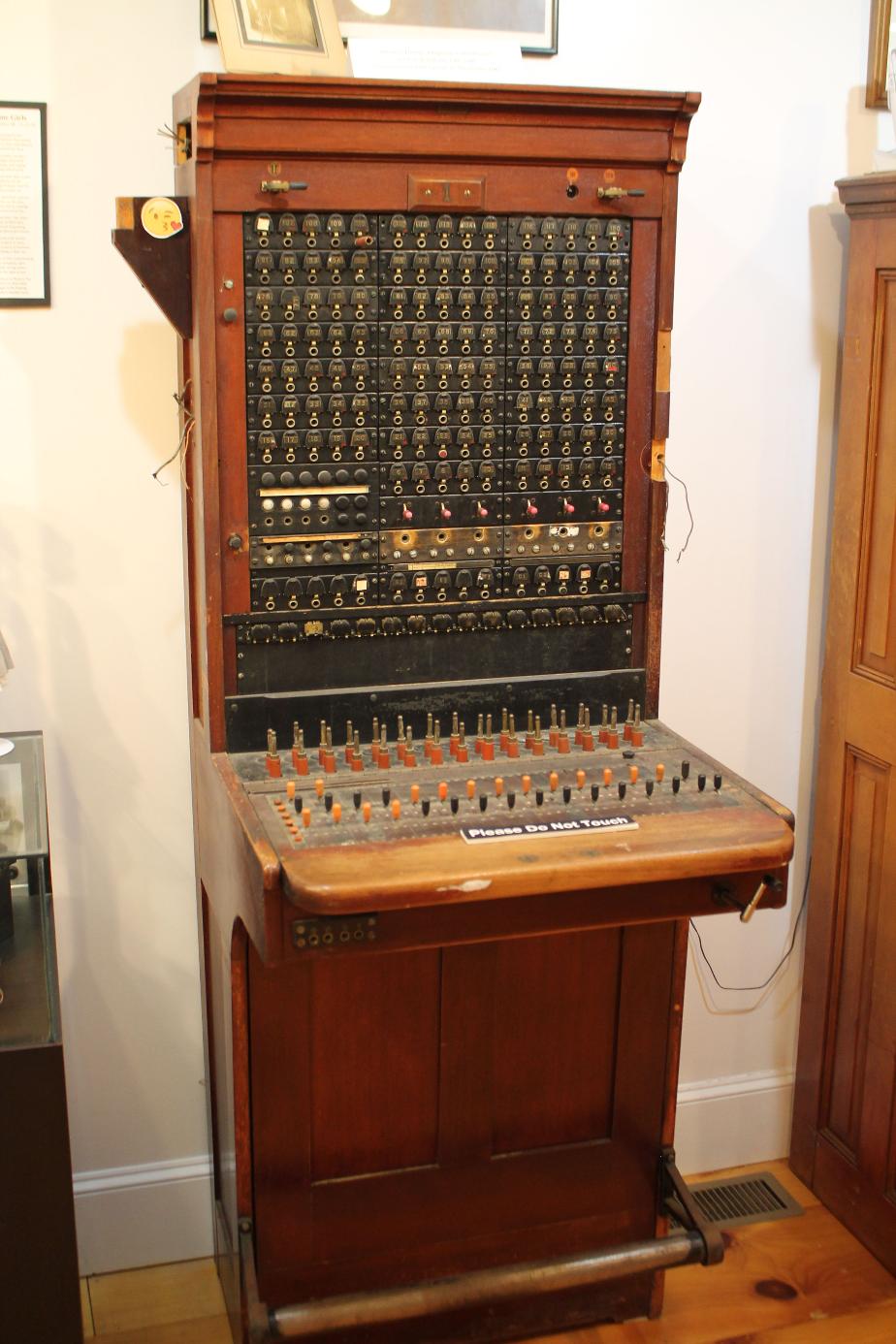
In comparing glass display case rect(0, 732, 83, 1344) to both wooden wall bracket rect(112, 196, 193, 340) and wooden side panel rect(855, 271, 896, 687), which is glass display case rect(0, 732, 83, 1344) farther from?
wooden side panel rect(855, 271, 896, 687)

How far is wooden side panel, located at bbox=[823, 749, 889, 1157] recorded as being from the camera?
2.90 m

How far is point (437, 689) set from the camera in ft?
7.94

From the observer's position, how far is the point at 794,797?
3180 millimetres

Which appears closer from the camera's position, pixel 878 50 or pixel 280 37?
pixel 280 37

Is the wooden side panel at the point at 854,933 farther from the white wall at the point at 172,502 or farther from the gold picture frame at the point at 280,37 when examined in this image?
the gold picture frame at the point at 280,37

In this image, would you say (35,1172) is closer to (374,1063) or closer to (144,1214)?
(374,1063)

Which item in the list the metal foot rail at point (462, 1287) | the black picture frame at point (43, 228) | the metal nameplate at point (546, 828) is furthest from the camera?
the black picture frame at point (43, 228)

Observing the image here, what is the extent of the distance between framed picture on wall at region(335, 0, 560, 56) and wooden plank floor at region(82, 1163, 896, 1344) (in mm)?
2396

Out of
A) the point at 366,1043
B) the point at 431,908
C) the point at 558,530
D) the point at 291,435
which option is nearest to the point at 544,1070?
the point at 366,1043

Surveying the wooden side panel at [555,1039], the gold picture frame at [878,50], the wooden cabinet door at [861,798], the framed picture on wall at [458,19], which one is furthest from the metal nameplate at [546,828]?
the gold picture frame at [878,50]

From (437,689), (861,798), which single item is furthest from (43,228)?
(861,798)

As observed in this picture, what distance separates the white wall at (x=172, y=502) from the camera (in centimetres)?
251

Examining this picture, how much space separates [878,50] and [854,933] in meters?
1.77

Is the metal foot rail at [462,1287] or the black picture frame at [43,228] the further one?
the black picture frame at [43,228]
